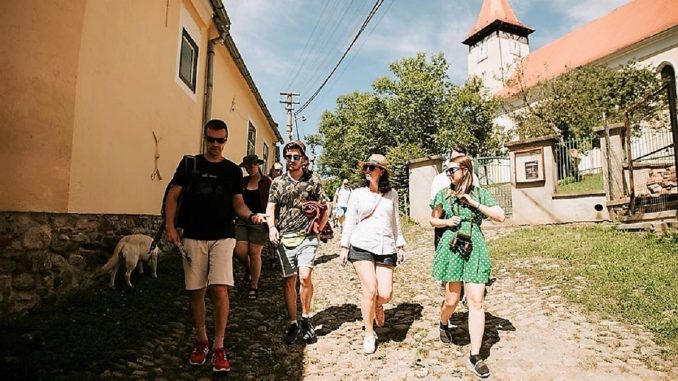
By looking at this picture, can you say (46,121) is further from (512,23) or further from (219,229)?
(512,23)

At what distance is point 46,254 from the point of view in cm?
404

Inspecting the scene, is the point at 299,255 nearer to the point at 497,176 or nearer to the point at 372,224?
the point at 372,224

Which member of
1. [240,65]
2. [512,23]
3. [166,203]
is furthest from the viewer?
[512,23]

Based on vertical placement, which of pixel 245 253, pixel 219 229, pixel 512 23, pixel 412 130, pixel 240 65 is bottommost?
pixel 245 253

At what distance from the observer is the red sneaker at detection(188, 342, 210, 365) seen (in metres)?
3.46

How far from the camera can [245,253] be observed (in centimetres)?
581

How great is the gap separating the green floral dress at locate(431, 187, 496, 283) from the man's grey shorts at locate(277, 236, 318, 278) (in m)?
1.25

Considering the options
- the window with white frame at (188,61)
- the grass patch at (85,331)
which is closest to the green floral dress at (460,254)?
the grass patch at (85,331)

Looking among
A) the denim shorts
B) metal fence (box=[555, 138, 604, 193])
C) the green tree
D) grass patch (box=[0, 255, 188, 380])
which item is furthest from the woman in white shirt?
the green tree

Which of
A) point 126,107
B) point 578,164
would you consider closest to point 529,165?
point 578,164

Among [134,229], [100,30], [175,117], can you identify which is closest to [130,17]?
[100,30]

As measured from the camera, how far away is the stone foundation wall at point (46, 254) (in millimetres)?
3663

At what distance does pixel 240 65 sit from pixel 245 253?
733 centimetres

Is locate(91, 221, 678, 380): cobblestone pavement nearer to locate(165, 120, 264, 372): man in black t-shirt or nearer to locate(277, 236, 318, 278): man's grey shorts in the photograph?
locate(165, 120, 264, 372): man in black t-shirt
